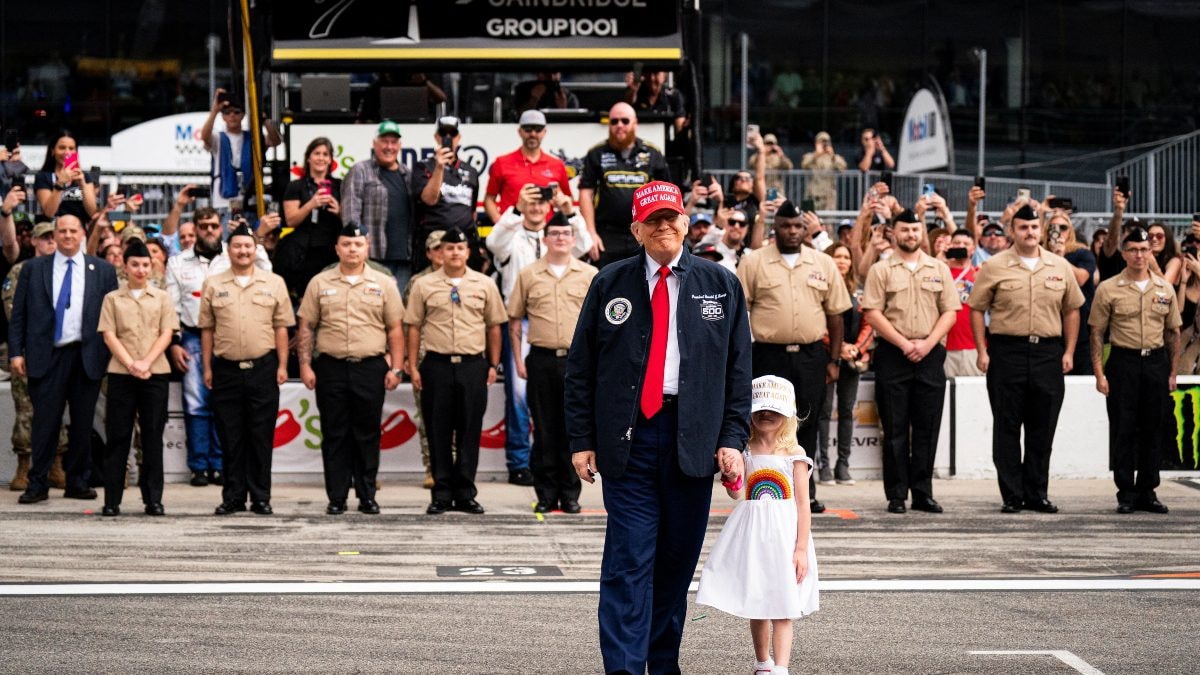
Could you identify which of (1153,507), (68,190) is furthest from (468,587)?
(68,190)

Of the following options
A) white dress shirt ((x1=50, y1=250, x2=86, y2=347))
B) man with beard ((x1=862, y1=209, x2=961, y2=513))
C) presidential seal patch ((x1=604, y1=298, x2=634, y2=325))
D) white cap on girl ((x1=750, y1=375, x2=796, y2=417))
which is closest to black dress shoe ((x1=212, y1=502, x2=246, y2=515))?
white dress shirt ((x1=50, y1=250, x2=86, y2=347))

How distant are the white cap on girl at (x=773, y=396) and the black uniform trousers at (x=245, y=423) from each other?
5772mm

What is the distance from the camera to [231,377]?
12.6 m

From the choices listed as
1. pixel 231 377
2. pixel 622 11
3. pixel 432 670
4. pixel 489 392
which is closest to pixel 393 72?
pixel 622 11

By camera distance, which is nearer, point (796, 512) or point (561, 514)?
point (796, 512)

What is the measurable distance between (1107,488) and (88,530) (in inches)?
318

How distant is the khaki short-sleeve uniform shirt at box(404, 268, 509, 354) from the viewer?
12719mm

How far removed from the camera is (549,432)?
12703 millimetres

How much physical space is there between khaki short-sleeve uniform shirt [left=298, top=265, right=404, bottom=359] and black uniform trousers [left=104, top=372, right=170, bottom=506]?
122cm

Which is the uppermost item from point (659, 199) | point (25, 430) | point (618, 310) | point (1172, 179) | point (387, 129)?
point (387, 129)

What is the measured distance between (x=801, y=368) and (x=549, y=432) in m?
1.88

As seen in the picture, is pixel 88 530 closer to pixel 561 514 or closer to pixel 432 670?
pixel 561 514

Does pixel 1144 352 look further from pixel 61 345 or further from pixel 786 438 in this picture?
pixel 61 345

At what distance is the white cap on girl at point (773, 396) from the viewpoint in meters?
7.60
